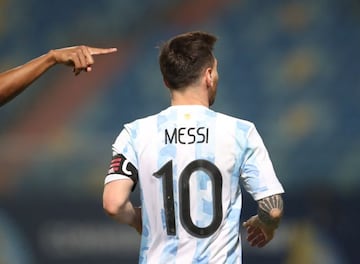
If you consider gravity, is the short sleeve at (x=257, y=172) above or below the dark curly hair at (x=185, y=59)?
below

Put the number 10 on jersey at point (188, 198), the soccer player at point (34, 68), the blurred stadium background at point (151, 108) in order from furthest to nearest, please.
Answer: the blurred stadium background at point (151, 108)
the number 10 on jersey at point (188, 198)
the soccer player at point (34, 68)

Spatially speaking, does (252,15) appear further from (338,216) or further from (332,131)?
(338,216)

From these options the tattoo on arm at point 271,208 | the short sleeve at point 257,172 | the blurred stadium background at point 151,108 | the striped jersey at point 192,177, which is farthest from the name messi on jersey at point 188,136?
the blurred stadium background at point 151,108

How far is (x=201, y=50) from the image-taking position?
11.7 feet

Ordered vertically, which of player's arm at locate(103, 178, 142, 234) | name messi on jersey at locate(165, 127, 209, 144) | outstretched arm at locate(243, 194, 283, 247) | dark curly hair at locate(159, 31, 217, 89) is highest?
dark curly hair at locate(159, 31, 217, 89)

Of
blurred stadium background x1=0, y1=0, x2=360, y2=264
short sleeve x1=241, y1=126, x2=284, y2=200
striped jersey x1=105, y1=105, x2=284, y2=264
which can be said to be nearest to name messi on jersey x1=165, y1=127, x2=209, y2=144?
striped jersey x1=105, y1=105, x2=284, y2=264

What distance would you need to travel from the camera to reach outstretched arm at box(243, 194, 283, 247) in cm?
354

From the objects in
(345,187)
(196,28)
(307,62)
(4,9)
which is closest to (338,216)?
(345,187)

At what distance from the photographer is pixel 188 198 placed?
3.49 m

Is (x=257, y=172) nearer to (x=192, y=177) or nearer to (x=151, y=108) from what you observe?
(x=192, y=177)

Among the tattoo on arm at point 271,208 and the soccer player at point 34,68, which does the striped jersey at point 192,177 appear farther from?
the soccer player at point 34,68

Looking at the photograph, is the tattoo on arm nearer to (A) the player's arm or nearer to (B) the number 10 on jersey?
(B) the number 10 on jersey

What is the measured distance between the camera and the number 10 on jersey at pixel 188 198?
3.48 meters

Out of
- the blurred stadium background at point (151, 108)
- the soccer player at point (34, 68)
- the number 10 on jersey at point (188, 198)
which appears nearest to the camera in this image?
the soccer player at point (34, 68)
